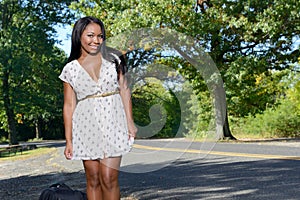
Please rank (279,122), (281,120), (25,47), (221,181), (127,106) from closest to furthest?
(127,106) → (221,181) → (281,120) → (279,122) → (25,47)

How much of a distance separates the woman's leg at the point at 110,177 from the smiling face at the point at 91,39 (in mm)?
784

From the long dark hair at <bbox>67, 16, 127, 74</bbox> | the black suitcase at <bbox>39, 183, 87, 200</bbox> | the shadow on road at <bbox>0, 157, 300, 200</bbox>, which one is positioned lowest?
the shadow on road at <bbox>0, 157, 300, 200</bbox>

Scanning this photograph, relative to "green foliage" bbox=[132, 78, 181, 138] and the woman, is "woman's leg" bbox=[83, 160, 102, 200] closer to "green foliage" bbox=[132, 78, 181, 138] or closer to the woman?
the woman

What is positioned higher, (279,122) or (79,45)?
(79,45)

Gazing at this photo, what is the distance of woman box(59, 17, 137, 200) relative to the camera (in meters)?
3.05

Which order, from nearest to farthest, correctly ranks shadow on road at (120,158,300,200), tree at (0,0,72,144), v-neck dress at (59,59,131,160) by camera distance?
1. v-neck dress at (59,59,131,160)
2. shadow on road at (120,158,300,200)
3. tree at (0,0,72,144)

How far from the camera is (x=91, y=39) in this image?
10.2ft

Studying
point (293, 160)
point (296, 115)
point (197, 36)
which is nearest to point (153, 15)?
point (197, 36)

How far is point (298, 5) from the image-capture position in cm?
1554

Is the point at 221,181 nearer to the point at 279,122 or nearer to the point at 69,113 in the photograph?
the point at 69,113

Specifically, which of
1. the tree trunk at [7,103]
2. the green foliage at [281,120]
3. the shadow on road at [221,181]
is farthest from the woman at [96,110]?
the tree trunk at [7,103]

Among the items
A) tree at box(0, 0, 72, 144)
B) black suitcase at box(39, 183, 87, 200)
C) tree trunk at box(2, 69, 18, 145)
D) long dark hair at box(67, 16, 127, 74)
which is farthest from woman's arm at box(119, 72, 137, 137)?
tree trunk at box(2, 69, 18, 145)

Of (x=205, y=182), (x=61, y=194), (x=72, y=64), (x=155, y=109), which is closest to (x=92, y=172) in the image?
(x=61, y=194)

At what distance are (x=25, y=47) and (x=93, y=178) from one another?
84.9ft
